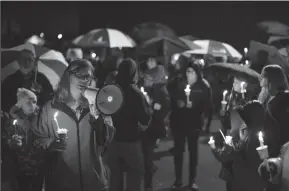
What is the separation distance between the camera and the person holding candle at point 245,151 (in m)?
4.42

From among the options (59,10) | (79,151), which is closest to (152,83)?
(79,151)

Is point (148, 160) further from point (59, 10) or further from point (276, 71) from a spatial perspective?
point (59, 10)

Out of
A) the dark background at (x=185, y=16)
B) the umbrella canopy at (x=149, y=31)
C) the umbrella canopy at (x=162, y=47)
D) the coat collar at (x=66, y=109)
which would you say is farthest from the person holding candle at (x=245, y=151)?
the dark background at (x=185, y=16)

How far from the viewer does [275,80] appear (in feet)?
17.4

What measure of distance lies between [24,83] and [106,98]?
275 cm

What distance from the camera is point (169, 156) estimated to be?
31.2 feet

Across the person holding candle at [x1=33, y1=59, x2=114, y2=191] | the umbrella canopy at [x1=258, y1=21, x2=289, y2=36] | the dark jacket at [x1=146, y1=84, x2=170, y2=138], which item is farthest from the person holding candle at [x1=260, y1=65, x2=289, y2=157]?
the umbrella canopy at [x1=258, y1=21, x2=289, y2=36]

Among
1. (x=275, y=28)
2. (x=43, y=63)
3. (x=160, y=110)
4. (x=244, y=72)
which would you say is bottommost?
(x=160, y=110)

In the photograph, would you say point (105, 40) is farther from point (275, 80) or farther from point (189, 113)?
point (275, 80)

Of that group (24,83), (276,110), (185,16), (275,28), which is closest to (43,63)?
(24,83)

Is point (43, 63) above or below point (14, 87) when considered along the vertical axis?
above

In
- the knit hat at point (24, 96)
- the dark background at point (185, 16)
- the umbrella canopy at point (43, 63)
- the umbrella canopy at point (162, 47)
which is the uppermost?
the dark background at point (185, 16)

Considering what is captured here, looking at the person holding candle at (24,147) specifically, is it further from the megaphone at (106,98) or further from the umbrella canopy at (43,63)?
the umbrella canopy at (43,63)

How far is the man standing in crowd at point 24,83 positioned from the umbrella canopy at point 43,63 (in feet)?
0.93
